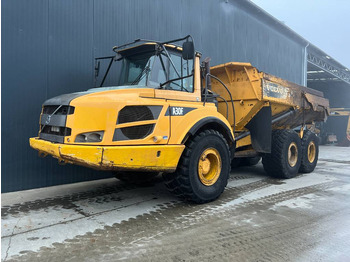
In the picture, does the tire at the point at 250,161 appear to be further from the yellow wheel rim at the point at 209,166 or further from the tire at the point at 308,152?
the yellow wheel rim at the point at 209,166

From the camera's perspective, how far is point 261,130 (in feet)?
20.6

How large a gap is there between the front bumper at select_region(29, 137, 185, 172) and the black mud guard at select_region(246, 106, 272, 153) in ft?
9.45

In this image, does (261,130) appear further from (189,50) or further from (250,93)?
(189,50)

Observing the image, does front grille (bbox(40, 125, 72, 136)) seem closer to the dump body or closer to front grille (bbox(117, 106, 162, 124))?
front grille (bbox(117, 106, 162, 124))

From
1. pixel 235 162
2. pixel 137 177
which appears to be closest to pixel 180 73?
pixel 137 177

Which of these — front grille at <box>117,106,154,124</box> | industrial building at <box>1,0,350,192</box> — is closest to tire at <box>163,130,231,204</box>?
front grille at <box>117,106,154,124</box>

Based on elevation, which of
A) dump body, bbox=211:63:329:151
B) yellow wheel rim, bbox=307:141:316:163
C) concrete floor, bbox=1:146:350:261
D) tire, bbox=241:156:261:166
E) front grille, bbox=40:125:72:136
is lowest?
concrete floor, bbox=1:146:350:261

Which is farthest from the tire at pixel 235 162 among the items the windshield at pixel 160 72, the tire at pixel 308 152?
the windshield at pixel 160 72

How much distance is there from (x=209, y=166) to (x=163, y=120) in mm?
1339

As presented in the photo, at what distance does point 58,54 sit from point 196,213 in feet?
14.1

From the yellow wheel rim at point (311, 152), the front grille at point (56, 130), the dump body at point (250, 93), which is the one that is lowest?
the yellow wheel rim at point (311, 152)

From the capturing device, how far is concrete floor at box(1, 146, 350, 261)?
2.89 meters

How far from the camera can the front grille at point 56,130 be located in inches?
144

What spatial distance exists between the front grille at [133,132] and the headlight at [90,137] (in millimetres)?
203
